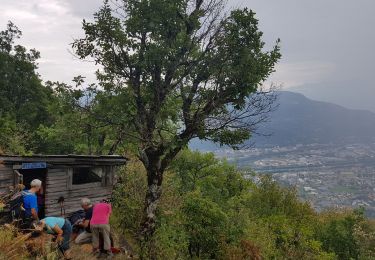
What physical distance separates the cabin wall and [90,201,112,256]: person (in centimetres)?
495

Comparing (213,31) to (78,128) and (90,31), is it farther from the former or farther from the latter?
(78,128)

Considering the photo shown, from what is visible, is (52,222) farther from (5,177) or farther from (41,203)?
(41,203)

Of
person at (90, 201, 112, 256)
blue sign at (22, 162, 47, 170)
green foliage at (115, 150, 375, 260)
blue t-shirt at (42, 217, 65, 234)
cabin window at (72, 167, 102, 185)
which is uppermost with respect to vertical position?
blue sign at (22, 162, 47, 170)

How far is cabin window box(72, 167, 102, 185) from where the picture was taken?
63.6 feet

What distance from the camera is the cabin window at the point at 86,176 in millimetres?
19372

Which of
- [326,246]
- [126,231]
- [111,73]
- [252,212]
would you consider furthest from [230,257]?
[326,246]

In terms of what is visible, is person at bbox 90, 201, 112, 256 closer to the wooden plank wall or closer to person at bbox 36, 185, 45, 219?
the wooden plank wall

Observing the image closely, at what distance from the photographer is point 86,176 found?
1956 centimetres

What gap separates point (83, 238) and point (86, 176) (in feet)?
18.3

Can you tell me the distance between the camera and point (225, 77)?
1558 cm

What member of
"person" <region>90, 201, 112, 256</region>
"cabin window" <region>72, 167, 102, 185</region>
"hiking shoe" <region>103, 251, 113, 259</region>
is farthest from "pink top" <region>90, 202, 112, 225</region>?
"cabin window" <region>72, 167, 102, 185</region>

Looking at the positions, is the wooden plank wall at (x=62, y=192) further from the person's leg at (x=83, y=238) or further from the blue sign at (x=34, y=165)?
the person's leg at (x=83, y=238)

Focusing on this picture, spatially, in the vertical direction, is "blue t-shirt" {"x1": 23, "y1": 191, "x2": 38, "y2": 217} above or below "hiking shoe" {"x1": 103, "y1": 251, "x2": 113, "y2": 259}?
above

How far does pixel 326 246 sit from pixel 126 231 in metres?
26.9
